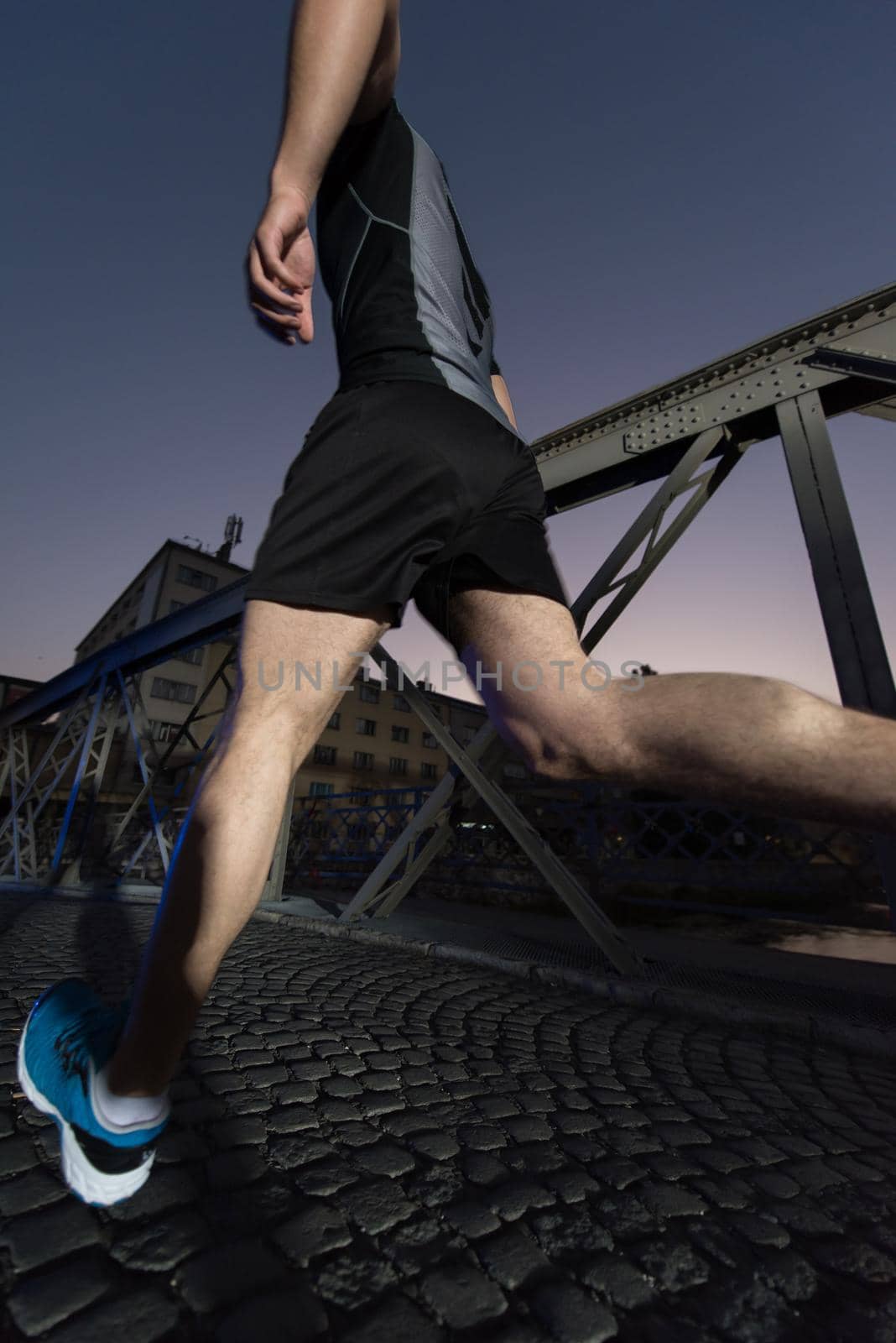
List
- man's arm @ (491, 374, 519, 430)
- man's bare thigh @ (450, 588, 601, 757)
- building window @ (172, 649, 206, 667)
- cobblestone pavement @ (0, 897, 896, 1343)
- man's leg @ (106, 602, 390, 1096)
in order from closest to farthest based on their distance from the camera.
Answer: cobblestone pavement @ (0, 897, 896, 1343) → man's leg @ (106, 602, 390, 1096) → man's bare thigh @ (450, 588, 601, 757) → man's arm @ (491, 374, 519, 430) → building window @ (172, 649, 206, 667)

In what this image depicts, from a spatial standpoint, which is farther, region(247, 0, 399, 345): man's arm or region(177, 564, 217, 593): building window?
region(177, 564, 217, 593): building window

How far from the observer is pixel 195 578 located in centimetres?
3722

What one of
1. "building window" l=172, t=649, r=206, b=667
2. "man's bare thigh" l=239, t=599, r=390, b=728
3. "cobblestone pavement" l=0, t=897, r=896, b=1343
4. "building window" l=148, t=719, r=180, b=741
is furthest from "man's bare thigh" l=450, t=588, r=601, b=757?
"building window" l=172, t=649, r=206, b=667

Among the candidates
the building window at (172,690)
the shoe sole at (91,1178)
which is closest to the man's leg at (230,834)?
the shoe sole at (91,1178)

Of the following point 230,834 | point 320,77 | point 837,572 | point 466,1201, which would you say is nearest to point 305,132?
point 320,77

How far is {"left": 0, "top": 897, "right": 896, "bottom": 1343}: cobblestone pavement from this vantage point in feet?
2.75

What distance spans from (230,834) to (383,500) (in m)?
A: 0.68

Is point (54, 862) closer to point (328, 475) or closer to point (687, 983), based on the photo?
point (687, 983)

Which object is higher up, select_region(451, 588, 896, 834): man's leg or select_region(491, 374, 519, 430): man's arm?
select_region(491, 374, 519, 430): man's arm

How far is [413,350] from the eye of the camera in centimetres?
129

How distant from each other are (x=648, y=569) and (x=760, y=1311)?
11.3 feet

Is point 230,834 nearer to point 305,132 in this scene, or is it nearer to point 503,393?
point 305,132

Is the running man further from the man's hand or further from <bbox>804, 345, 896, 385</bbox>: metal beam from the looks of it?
<bbox>804, 345, 896, 385</bbox>: metal beam

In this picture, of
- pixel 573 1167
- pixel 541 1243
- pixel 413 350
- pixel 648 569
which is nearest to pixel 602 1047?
pixel 573 1167
